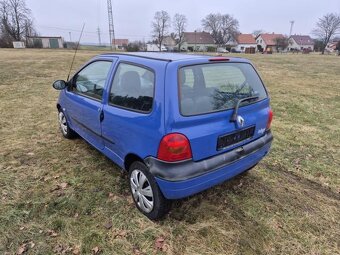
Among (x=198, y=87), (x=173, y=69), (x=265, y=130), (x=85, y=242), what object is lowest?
(x=85, y=242)

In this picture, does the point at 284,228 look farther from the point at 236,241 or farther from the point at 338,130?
the point at 338,130

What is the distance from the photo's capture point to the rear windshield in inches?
92.0

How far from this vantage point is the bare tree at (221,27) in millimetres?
79375

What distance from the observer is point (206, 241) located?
2467 millimetres

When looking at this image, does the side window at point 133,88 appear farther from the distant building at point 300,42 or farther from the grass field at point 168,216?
the distant building at point 300,42

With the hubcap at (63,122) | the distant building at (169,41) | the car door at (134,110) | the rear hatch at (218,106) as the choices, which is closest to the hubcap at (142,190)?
the car door at (134,110)

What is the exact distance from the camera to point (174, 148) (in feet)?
7.12

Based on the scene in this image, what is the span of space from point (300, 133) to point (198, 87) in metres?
3.67

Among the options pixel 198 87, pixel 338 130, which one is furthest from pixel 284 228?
pixel 338 130

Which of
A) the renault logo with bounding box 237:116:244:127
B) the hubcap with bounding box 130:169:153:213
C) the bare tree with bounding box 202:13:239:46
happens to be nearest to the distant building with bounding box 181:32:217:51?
the bare tree with bounding box 202:13:239:46

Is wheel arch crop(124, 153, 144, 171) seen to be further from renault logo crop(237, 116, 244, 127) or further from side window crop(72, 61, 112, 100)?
renault logo crop(237, 116, 244, 127)

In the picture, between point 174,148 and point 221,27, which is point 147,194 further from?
point 221,27

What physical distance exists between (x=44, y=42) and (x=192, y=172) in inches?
2589

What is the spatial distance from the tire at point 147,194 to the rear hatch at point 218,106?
0.55 metres
